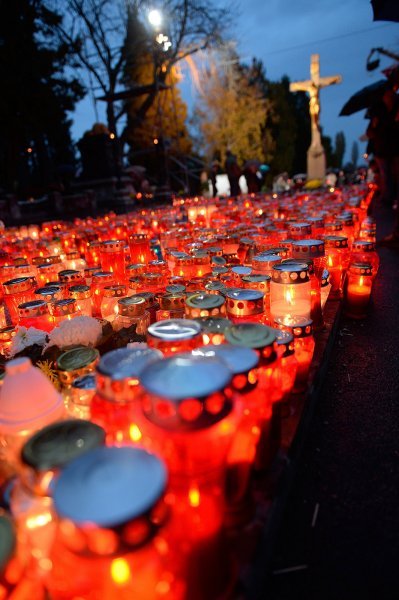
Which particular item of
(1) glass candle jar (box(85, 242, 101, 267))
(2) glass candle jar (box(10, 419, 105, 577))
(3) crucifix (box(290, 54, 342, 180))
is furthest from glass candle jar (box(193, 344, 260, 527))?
(3) crucifix (box(290, 54, 342, 180))

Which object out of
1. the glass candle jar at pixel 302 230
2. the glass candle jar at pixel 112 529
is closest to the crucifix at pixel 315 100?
the glass candle jar at pixel 302 230

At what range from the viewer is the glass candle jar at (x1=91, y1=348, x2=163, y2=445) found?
0.98 metres

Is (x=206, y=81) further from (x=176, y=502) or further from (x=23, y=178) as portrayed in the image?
(x=176, y=502)

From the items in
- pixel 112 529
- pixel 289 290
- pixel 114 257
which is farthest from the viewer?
pixel 114 257

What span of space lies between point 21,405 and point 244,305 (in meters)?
0.82

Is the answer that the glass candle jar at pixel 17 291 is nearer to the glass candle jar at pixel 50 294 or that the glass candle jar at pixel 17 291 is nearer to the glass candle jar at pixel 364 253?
the glass candle jar at pixel 50 294

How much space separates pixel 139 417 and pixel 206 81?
75.2 feet

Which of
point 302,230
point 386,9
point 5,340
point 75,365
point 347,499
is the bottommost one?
point 347,499

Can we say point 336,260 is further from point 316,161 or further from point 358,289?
point 316,161

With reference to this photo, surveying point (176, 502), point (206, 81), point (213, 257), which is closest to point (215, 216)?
point (213, 257)

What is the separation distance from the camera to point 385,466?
1.53 m

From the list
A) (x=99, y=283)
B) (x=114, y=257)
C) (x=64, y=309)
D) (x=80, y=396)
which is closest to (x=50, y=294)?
(x=64, y=309)

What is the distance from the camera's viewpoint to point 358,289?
9.63 feet

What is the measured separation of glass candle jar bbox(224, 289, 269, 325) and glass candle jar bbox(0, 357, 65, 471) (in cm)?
75
